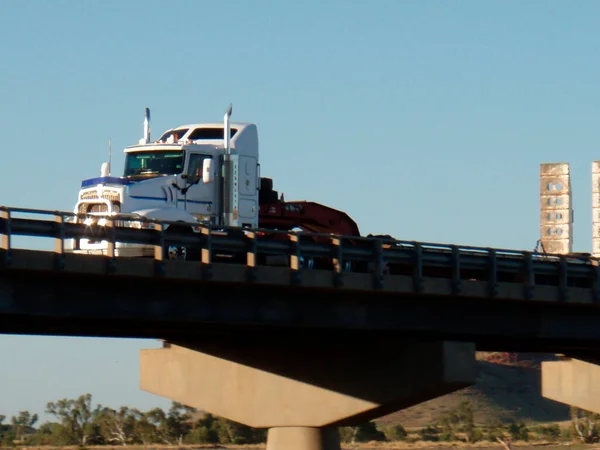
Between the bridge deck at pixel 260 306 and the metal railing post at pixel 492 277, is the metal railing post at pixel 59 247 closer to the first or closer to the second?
the bridge deck at pixel 260 306

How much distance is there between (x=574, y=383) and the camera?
45.8 meters

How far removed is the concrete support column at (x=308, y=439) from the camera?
106 feet

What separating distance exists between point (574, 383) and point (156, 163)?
22.4m

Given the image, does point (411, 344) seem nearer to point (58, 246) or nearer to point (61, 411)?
point (58, 246)

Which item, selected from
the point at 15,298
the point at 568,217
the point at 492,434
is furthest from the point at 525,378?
the point at 15,298

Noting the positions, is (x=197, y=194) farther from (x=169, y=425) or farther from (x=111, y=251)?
(x=169, y=425)

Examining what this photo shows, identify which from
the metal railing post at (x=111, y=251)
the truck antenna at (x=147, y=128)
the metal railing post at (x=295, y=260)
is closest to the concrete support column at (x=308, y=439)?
the metal railing post at (x=295, y=260)

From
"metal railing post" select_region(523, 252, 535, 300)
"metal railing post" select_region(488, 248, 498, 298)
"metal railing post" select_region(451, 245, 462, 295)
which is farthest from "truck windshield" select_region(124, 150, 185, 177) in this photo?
"metal railing post" select_region(523, 252, 535, 300)

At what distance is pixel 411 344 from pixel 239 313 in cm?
587

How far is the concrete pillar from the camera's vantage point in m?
44.9

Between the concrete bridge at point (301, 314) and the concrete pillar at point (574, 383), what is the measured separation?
23.5 ft

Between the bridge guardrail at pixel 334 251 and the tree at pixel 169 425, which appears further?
the tree at pixel 169 425

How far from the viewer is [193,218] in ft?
93.2

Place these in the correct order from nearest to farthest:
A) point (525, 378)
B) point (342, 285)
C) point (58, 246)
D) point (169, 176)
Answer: point (58, 246) → point (342, 285) → point (169, 176) → point (525, 378)
